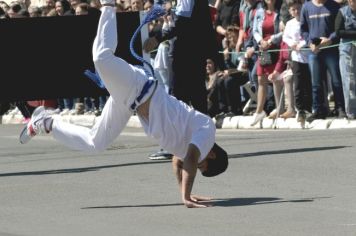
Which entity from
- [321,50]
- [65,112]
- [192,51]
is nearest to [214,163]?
[192,51]

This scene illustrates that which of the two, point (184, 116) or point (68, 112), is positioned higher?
point (184, 116)

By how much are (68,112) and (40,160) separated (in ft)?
31.0

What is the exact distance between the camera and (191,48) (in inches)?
576

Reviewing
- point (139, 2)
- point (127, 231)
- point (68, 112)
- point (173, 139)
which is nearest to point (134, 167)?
point (173, 139)

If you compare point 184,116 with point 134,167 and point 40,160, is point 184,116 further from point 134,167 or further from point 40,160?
point 40,160

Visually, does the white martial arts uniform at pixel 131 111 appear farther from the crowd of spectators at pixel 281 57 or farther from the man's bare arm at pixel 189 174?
the crowd of spectators at pixel 281 57

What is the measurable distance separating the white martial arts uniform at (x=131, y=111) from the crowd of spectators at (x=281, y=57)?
5.58 meters

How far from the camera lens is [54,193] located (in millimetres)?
12539

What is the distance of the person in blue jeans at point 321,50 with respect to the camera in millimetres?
19547

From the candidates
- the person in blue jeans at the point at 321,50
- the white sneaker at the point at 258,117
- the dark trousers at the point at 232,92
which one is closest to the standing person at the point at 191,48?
the person in blue jeans at the point at 321,50

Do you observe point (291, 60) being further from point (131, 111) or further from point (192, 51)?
point (131, 111)

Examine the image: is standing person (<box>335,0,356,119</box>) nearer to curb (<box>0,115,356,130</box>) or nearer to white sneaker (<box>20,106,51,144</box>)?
curb (<box>0,115,356,130</box>)

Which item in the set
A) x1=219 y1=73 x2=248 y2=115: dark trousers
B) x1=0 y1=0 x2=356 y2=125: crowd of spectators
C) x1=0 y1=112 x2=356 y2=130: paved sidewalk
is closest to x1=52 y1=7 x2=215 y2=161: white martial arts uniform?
x1=0 y1=0 x2=356 y2=125: crowd of spectators

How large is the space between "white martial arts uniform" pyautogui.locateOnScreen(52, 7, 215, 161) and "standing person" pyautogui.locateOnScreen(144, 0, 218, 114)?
317cm
